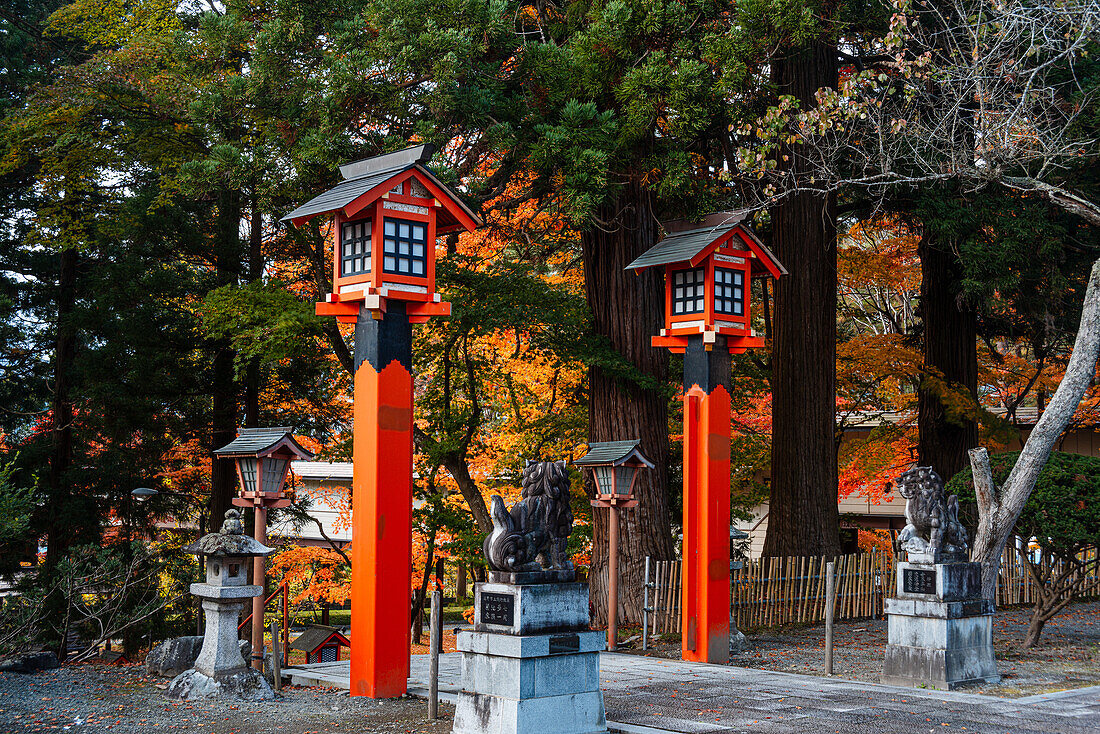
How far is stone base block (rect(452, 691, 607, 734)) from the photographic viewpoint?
7.36 m

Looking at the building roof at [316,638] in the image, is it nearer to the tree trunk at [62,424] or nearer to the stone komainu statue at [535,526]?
the tree trunk at [62,424]

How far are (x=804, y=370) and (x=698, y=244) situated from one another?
5324 mm

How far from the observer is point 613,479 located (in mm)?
13008

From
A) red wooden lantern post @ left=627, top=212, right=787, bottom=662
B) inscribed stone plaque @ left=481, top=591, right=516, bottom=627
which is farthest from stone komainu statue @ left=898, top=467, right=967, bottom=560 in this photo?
inscribed stone plaque @ left=481, top=591, right=516, bottom=627

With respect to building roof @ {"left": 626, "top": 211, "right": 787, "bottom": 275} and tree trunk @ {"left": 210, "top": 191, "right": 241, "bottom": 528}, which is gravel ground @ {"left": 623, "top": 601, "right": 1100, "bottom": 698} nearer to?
building roof @ {"left": 626, "top": 211, "right": 787, "bottom": 275}

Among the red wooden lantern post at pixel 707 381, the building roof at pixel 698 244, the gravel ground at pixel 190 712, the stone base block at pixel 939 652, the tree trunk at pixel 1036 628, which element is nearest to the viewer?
the gravel ground at pixel 190 712

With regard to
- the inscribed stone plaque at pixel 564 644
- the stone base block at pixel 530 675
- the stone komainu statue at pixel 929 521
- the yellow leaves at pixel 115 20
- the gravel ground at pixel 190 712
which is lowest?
the gravel ground at pixel 190 712

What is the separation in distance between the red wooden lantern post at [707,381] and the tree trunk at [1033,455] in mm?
3353

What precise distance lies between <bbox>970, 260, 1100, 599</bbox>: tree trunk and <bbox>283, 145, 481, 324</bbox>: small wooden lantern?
24.8 ft

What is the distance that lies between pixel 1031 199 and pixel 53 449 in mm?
18618

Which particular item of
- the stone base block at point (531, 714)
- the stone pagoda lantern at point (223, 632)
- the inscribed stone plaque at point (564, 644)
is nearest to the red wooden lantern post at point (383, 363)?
the stone pagoda lantern at point (223, 632)

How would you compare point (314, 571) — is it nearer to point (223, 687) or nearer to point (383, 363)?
point (223, 687)

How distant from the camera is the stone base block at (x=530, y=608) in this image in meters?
7.51

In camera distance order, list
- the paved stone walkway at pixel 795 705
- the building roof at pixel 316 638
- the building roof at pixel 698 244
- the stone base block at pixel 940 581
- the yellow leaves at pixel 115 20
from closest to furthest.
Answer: the paved stone walkway at pixel 795 705 < the stone base block at pixel 940 581 < the building roof at pixel 698 244 < the building roof at pixel 316 638 < the yellow leaves at pixel 115 20
